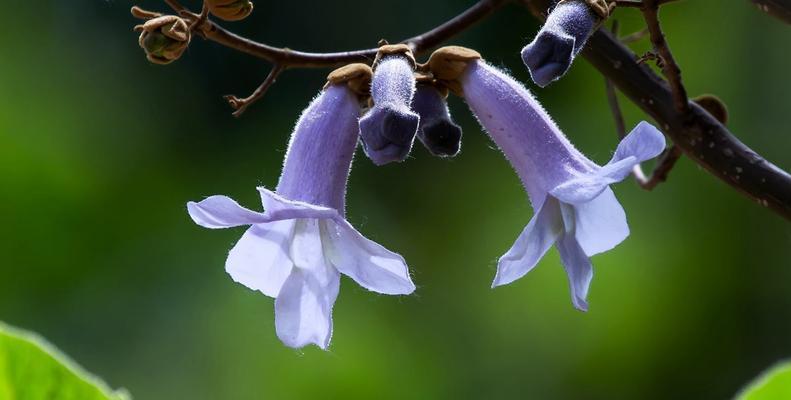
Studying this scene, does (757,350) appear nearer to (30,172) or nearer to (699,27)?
(699,27)

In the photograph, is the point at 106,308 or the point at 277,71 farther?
the point at 106,308

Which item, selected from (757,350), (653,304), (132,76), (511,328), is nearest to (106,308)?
(132,76)

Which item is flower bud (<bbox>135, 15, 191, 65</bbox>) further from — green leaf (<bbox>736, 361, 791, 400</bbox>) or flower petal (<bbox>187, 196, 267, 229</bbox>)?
green leaf (<bbox>736, 361, 791, 400</bbox>)

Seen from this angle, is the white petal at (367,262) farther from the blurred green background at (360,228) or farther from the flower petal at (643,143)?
the blurred green background at (360,228)

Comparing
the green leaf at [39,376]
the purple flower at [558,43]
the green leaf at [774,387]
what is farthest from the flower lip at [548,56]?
the green leaf at [39,376]

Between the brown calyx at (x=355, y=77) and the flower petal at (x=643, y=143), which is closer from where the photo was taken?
the flower petal at (x=643, y=143)

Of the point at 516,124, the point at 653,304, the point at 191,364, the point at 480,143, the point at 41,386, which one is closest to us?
the point at 41,386

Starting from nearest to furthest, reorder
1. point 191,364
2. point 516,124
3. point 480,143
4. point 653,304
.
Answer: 1. point 516,124
2. point 191,364
3. point 653,304
4. point 480,143
